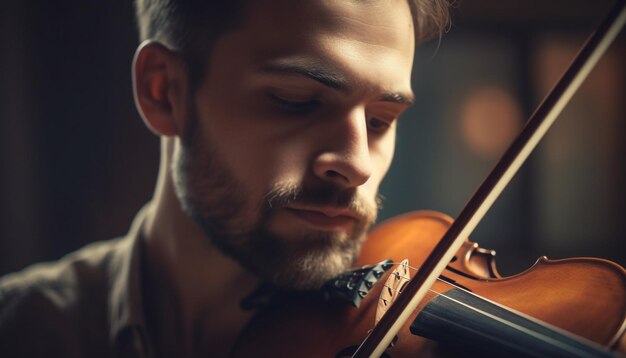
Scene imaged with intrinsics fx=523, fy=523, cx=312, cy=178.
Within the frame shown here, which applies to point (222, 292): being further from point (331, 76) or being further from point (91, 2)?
point (91, 2)

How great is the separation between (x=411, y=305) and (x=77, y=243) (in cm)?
117

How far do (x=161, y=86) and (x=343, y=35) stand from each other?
291mm

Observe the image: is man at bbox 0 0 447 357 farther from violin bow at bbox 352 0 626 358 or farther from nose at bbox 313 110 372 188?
violin bow at bbox 352 0 626 358

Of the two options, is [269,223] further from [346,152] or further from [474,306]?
[474,306]

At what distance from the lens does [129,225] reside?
1443 millimetres

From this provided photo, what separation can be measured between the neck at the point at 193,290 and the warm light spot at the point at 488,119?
977 mm

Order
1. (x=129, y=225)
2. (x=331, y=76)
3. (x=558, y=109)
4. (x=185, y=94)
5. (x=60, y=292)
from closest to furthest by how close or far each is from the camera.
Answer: (x=558, y=109), (x=331, y=76), (x=185, y=94), (x=60, y=292), (x=129, y=225)

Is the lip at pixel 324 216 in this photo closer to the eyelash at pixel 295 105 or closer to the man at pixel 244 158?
the man at pixel 244 158

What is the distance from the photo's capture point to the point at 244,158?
64 centimetres

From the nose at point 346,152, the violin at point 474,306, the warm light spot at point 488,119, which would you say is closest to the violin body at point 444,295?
the violin at point 474,306

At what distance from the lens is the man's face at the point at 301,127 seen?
1.89ft

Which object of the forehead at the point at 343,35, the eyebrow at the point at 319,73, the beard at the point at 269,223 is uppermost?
the forehead at the point at 343,35

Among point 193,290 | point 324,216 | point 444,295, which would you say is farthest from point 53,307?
point 444,295

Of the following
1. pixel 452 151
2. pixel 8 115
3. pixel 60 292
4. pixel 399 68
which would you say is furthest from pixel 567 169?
pixel 8 115
